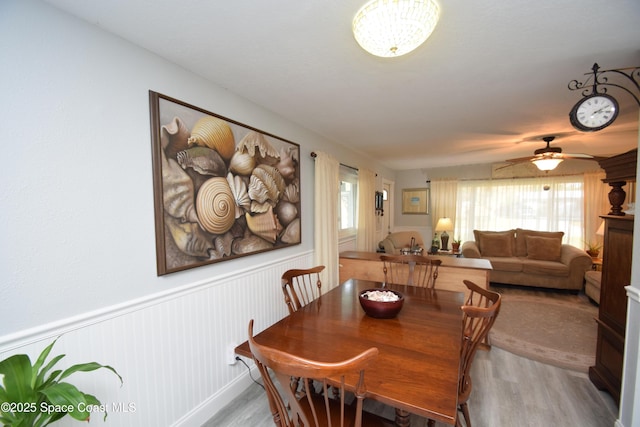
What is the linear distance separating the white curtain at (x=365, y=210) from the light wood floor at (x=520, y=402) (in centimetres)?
219

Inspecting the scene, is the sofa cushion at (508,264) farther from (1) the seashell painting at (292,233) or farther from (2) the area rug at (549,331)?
(1) the seashell painting at (292,233)

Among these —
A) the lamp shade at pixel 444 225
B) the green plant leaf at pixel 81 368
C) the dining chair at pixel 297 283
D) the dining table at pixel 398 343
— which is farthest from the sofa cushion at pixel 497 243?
the green plant leaf at pixel 81 368

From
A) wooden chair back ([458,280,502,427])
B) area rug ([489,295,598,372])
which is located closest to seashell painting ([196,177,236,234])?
wooden chair back ([458,280,502,427])

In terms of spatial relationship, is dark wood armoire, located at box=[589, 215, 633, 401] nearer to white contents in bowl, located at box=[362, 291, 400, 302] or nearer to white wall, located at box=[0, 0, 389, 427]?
white contents in bowl, located at box=[362, 291, 400, 302]

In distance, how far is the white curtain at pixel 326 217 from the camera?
2.84 meters

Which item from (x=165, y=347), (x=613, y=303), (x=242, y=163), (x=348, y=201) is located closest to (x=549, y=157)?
(x=613, y=303)

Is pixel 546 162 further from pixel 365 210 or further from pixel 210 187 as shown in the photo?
pixel 210 187

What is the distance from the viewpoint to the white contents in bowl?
64.8 inches

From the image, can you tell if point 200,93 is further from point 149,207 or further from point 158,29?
point 149,207

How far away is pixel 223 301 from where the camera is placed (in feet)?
6.09

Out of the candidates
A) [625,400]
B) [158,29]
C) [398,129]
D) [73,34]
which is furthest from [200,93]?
[625,400]

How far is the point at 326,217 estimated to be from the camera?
2965 millimetres

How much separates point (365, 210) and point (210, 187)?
2.83 meters

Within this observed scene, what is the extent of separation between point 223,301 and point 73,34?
5.47 feet
